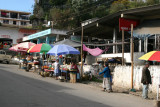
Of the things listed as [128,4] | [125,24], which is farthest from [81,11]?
[125,24]

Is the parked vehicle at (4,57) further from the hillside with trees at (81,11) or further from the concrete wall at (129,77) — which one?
the concrete wall at (129,77)

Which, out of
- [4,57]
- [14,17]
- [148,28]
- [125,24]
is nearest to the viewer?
[148,28]

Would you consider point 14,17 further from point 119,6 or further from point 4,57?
point 4,57

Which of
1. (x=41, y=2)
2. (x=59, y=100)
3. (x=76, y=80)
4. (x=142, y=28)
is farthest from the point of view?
(x=41, y=2)

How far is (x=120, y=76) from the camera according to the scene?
13.2 m

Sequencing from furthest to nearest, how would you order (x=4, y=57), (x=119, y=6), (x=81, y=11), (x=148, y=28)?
(x=119, y=6), (x=81, y=11), (x=4, y=57), (x=148, y=28)

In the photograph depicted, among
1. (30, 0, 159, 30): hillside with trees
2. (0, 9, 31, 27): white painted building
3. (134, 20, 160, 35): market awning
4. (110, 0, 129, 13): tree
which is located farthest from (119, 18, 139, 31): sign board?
(0, 9, 31, 27): white painted building

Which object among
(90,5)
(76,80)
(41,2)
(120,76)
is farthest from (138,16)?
(41,2)

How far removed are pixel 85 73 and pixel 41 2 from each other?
63.8 meters

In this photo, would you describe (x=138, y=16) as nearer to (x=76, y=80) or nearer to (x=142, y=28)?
(x=142, y=28)

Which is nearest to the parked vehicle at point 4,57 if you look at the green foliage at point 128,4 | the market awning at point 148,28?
the market awning at point 148,28

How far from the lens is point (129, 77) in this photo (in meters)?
12.6

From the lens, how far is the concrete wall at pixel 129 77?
1124 cm

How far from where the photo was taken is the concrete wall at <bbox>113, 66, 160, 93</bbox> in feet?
36.9
